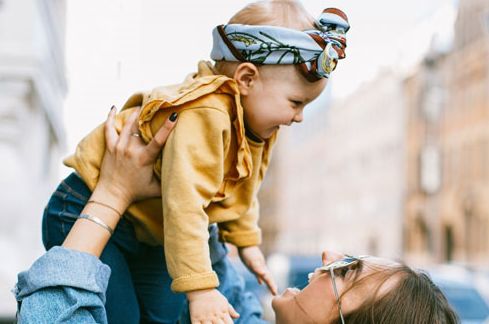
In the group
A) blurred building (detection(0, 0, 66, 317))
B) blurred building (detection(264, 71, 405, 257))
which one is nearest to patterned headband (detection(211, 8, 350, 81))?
blurred building (detection(0, 0, 66, 317))

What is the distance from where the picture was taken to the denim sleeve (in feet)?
4.36

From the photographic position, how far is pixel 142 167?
61.4 inches

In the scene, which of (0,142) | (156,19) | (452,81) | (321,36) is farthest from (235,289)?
(452,81)

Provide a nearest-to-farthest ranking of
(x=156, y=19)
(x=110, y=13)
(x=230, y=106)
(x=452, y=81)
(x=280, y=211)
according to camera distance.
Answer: (x=230, y=106)
(x=110, y=13)
(x=156, y=19)
(x=452, y=81)
(x=280, y=211)

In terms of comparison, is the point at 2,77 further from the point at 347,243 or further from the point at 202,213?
the point at 347,243

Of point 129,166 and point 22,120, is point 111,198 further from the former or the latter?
point 22,120

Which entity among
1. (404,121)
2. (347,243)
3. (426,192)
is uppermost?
(404,121)

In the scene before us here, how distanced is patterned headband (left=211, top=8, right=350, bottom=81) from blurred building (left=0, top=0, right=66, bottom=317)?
8.83 feet

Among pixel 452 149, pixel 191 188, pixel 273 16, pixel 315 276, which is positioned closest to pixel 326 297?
pixel 315 276

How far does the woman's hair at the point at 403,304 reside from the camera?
152 centimetres

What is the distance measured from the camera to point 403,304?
1.54 m

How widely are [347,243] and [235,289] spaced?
166 ft

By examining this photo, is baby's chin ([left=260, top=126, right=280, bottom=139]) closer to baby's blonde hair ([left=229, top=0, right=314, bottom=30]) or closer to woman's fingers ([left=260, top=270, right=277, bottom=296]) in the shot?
baby's blonde hair ([left=229, top=0, right=314, bottom=30])

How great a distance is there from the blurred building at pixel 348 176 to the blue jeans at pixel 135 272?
4070cm
